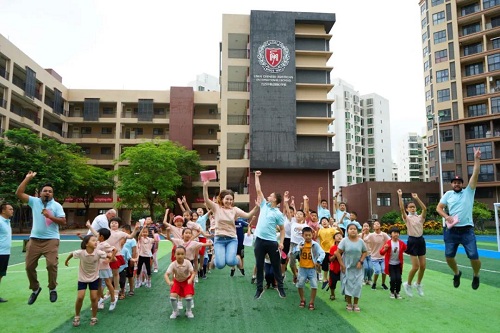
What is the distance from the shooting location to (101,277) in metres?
6.74

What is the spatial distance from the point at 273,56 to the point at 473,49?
2704cm

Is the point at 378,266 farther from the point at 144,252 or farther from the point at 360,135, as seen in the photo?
the point at 360,135

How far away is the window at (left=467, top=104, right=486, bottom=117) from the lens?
45.5 meters

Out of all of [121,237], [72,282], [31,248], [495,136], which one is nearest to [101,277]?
[121,237]

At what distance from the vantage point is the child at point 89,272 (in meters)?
5.93

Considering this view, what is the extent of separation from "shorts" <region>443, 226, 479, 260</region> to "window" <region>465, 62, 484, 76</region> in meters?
47.3

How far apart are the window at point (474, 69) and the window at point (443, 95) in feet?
9.82

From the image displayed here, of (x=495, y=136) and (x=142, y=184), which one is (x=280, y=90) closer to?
(x=142, y=184)

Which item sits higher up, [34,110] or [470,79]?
[470,79]

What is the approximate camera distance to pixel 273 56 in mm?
37438

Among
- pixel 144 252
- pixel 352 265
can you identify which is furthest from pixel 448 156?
pixel 144 252

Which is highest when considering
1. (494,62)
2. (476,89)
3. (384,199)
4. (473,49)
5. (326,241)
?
(473,49)

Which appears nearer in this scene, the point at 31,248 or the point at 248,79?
the point at 31,248

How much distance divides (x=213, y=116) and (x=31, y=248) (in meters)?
44.6
